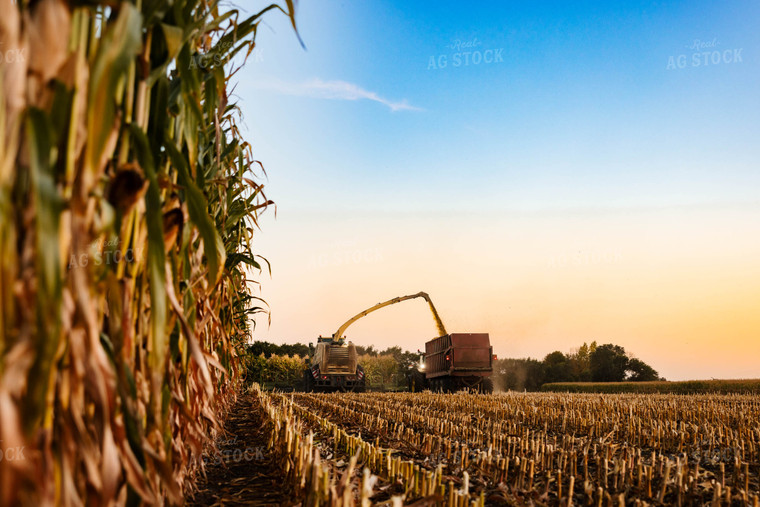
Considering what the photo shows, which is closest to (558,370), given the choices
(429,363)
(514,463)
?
(429,363)

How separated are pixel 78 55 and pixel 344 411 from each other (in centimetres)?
969

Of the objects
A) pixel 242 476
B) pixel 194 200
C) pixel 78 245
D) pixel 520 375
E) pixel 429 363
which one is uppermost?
pixel 194 200

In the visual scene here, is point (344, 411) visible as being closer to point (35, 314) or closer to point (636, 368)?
point (35, 314)

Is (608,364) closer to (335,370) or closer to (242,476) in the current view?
(335,370)

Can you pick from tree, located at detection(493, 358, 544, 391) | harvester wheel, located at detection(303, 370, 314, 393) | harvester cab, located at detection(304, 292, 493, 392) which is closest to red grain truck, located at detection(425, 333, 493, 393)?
harvester cab, located at detection(304, 292, 493, 392)

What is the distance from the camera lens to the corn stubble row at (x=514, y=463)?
3.59 m

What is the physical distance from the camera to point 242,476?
4727mm

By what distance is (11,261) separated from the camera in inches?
51.0

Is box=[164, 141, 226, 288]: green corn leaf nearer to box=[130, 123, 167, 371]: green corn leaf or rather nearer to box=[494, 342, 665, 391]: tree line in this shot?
box=[130, 123, 167, 371]: green corn leaf

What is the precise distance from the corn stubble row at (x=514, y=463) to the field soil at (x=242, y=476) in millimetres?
184

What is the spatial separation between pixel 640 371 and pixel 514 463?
139 feet

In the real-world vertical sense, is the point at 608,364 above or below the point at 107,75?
below

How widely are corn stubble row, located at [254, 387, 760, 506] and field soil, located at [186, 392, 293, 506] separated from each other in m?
0.18

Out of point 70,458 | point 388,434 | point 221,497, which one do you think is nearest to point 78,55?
point 70,458
